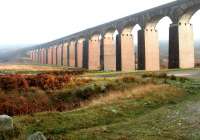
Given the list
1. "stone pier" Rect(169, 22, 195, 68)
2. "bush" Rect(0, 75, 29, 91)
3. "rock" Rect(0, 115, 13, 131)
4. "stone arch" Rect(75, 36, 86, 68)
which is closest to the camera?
"rock" Rect(0, 115, 13, 131)

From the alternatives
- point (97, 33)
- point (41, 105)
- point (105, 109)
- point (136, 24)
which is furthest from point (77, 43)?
point (105, 109)

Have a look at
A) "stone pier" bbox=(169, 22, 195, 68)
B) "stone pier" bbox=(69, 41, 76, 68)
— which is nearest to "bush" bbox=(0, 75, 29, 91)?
"stone pier" bbox=(169, 22, 195, 68)

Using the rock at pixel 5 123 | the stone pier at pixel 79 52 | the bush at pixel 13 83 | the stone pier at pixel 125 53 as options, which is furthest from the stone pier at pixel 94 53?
the rock at pixel 5 123

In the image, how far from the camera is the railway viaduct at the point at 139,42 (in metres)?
31.2

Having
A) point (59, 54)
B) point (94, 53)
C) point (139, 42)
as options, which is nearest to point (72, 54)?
point (59, 54)

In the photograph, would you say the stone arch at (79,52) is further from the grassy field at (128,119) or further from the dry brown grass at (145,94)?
the grassy field at (128,119)

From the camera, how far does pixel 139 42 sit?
38.0 metres

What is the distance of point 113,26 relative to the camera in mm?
43781

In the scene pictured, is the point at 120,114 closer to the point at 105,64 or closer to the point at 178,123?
the point at 178,123

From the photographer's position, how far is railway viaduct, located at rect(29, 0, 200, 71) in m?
31.2

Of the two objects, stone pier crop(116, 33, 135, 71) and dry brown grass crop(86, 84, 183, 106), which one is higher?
stone pier crop(116, 33, 135, 71)

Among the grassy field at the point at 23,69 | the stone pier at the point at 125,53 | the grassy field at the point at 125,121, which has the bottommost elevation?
the grassy field at the point at 125,121

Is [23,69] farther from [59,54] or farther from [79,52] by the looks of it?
[59,54]

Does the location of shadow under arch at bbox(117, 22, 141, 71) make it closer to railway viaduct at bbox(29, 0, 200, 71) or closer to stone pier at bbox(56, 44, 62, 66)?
railway viaduct at bbox(29, 0, 200, 71)
